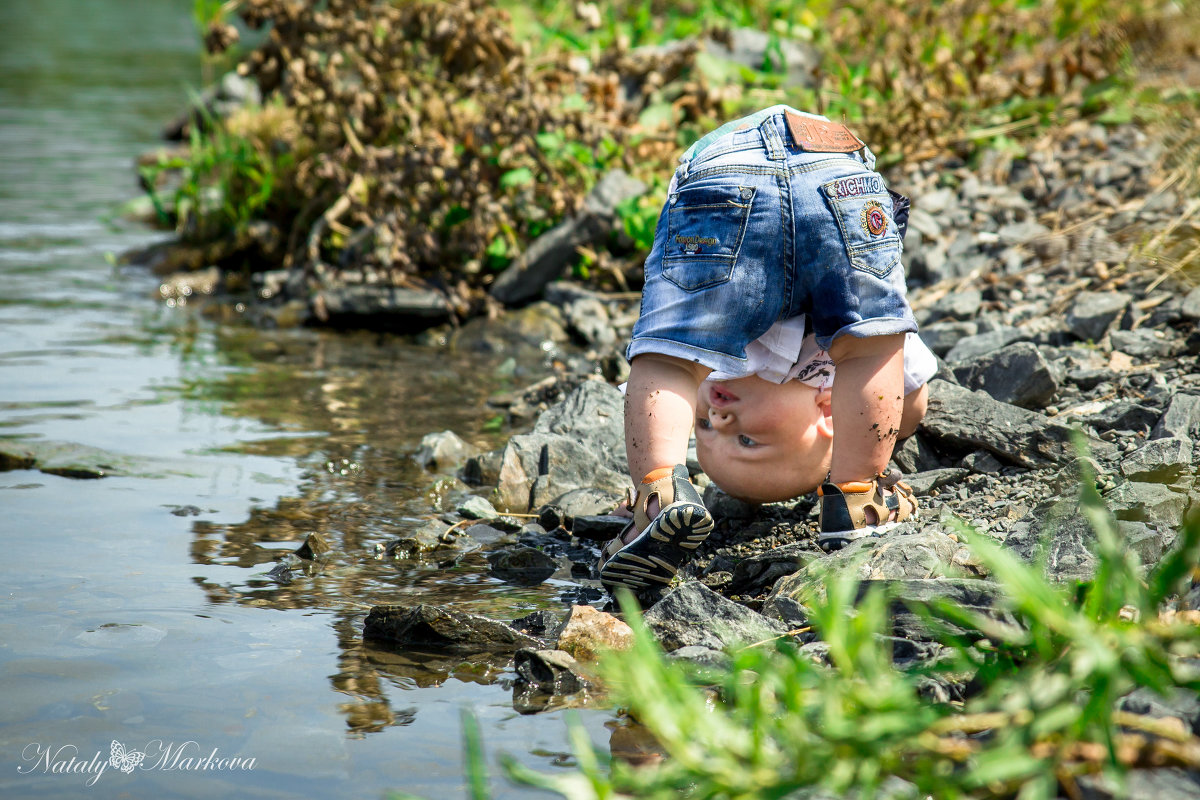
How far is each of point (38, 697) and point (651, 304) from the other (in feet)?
5.11

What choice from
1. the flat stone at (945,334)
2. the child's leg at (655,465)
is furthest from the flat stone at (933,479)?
the flat stone at (945,334)

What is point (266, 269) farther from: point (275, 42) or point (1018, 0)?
point (1018, 0)

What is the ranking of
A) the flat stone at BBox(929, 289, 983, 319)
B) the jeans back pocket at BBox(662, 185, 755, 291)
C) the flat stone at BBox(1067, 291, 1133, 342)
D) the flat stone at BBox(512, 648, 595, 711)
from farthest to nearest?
the flat stone at BBox(929, 289, 983, 319)
the flat stone at BBox(1067, 291, 1133, 342)
the jeans back pocket at BBox(662, 185, 755, 291)
the flat stone at BBox(512, 648, 595, 711)

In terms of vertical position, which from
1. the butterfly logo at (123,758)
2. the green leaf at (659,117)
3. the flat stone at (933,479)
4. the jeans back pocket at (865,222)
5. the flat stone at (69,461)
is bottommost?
the flat stone at (69,461)

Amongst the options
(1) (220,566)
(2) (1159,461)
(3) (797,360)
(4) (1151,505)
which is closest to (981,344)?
(2) (1159,461)

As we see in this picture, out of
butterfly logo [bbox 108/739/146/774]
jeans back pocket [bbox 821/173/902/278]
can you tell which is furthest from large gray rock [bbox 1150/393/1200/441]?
butterfly logo [bbox 108/739/146/774]

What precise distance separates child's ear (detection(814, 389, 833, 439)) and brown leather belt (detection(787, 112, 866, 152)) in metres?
0.63

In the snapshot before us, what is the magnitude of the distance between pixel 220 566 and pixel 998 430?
2132 millimetres

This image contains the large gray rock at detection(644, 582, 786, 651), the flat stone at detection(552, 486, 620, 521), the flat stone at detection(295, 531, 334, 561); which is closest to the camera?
the large gray rock at detection(644, 582, 786, 651)

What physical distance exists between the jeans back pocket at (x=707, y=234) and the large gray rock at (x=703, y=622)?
726 mm

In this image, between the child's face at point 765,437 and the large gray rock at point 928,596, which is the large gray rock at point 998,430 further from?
the large gray rock at point 928,596

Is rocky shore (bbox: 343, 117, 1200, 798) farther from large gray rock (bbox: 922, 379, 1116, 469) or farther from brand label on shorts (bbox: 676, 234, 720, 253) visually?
brand label on shorts (bbox: 676, 234, 720, 253)
